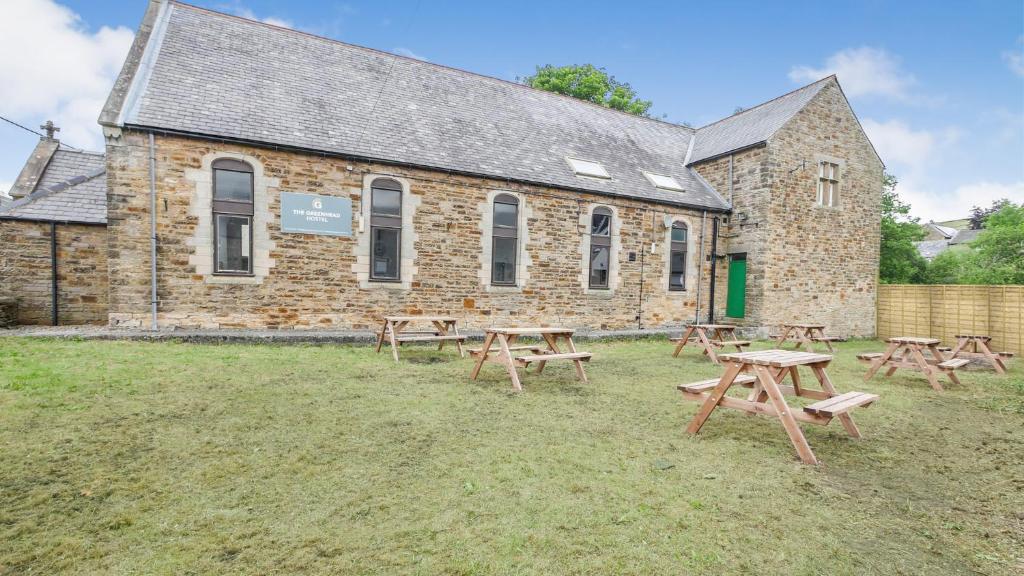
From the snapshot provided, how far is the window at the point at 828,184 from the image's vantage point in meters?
15.3

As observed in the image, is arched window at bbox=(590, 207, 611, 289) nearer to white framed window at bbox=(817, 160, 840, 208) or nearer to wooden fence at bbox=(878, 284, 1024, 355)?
white framed window at bbox=(817, 160, 840, 208)

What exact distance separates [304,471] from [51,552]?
1376 mm

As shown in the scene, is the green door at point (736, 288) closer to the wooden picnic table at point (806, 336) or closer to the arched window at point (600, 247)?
the wooden picnic table at point (806, 336)

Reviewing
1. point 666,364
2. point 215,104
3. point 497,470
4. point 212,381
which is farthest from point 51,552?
point 215,104

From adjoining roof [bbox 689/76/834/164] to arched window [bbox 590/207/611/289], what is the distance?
523 centimetres

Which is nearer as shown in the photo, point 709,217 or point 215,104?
point 215,104

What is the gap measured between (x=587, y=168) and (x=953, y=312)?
10.7 m

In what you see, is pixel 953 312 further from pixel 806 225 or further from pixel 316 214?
pixel 316 214

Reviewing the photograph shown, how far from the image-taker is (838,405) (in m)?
4.31

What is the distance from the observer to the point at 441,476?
360 centimetres

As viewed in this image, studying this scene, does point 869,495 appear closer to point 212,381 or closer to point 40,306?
point 212,381

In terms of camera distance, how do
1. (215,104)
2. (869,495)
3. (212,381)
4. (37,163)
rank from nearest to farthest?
1. (869,495)
2. (212,381)
3. (215,104)
4. (37,163)

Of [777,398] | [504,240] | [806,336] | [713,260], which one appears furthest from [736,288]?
[777,398]

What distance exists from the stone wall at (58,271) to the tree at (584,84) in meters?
20.2
